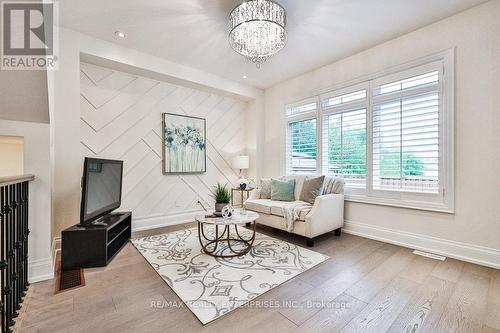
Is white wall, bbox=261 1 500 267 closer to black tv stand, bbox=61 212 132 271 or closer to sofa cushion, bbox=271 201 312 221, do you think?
sofa cushion, bbox=271 201 312 221

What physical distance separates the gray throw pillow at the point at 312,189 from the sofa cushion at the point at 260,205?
0.53 metres

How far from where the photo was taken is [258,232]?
3607mm

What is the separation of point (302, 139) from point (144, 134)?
2891mm

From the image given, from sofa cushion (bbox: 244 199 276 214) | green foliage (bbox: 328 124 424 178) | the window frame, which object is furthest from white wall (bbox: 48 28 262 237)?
green foliage (bbox: 328 124 424 178)

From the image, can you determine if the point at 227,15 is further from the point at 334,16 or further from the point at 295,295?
the point at 295,295

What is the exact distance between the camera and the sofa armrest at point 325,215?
298cm

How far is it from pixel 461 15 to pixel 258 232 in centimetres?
377

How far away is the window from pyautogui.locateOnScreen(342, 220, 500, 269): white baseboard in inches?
15.3

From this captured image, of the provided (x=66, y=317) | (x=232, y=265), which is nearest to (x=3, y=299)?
(x=66, y=317)

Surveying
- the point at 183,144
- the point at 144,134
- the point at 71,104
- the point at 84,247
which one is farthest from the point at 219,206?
the point at 71,104

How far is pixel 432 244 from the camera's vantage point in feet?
9.12

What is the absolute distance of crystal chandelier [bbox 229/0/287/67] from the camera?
7.61 feet

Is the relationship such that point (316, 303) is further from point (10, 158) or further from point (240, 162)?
point (10, 158)
